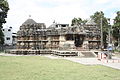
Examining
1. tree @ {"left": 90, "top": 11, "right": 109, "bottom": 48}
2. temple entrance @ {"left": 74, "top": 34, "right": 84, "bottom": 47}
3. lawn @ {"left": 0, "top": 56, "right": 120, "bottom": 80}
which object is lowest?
lawn @ {"left": 0, "top": 56, "right": 120, "bottom": 80}

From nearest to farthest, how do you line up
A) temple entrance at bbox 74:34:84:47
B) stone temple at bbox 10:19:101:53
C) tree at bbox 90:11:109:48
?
stone temple at bbox 10:19:101:53 → temple entrance at bbox 74:34:84:47 → tree at bbox 90:11:109:48

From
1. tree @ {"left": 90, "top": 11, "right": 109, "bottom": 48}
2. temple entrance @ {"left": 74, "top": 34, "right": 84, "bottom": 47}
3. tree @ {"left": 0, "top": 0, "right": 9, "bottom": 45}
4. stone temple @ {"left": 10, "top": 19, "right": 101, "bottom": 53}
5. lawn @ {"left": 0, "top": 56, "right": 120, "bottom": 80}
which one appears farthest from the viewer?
tree @ {"left": 90, "top": 11, "right": 109, "bottom": 48}

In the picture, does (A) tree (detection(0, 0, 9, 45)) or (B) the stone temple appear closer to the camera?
(B) the stone temple

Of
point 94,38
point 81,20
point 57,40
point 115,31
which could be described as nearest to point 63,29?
point 57,40

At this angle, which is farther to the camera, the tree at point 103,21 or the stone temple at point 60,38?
the tree at point 103,21

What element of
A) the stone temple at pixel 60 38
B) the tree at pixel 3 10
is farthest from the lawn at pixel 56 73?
the tree at pixel 3 10

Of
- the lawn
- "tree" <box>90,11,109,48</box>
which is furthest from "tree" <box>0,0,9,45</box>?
the lawn

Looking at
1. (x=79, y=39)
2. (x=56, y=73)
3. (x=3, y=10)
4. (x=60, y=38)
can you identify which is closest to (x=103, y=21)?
(x=79, y=39)

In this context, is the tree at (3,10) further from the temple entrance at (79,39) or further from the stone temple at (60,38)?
the temple entrance at (79,39)

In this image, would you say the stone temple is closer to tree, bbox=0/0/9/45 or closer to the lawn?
tree, bbox=0/0/9/45

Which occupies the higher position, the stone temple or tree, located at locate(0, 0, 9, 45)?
tree, located at locate(0, 0, 9, 45)

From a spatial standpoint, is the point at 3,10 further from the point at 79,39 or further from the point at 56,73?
the point at 56,73

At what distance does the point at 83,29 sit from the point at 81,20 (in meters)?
30.1

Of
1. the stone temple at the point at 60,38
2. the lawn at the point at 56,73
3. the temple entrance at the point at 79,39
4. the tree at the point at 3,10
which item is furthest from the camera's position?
the tree at the point at 3,10
